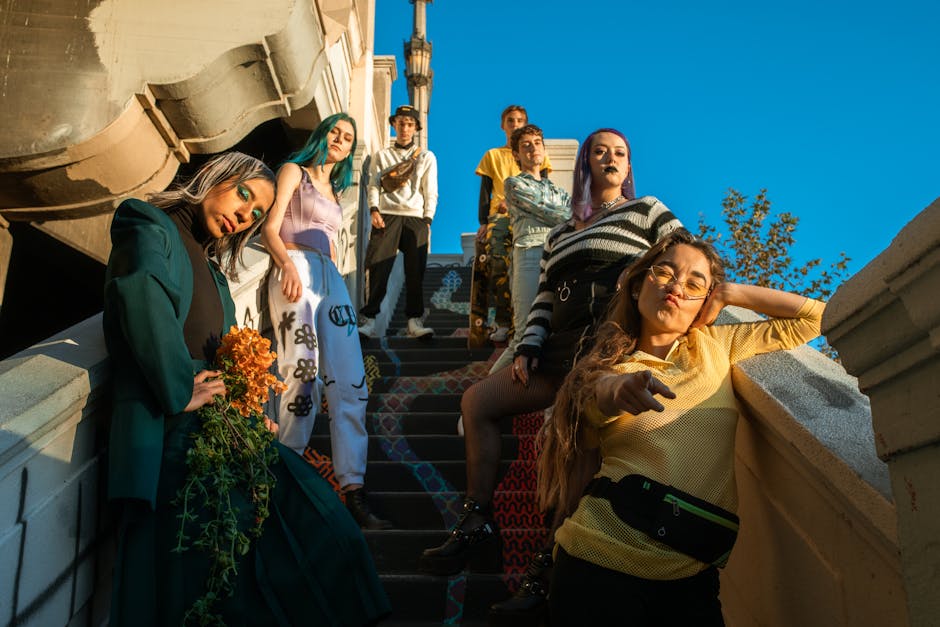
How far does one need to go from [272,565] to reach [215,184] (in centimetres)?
122

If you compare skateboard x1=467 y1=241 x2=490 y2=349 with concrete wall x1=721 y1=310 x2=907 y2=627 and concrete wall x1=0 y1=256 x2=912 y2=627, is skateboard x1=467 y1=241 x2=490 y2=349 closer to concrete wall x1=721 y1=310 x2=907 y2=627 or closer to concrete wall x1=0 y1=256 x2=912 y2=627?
concrete wall x1=721 y1=310 x2=907 y2=627

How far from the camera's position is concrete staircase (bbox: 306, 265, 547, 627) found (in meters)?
3.13

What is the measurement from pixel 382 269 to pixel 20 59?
316 cm

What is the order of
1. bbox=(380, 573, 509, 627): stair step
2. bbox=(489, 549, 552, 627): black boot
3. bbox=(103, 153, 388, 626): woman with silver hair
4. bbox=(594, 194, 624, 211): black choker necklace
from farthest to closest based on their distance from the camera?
1. bbox=(594, 194, 624, 211): black choker necklace
2. bbox=(380, 573, 509, 627): stair step
3. bbox=(489, 549, 552, 627): black boot
4. bbox=(103, 153, 388, 626): woman with silver hair

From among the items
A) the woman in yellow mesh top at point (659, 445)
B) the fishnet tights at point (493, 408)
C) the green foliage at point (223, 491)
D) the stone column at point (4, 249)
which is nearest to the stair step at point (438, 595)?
the fishnet tights at point (493, 408)

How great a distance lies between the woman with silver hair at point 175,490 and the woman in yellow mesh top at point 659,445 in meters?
0.64

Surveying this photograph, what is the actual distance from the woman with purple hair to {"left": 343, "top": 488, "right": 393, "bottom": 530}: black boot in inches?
17.1

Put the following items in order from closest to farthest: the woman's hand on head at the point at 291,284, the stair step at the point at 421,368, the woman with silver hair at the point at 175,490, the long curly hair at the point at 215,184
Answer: the woman with silver hair at the point at 175,490, the long curly hair at the point at 215,184, the woman's hand on head at the point at 291,284, the stair step at the point at 421,368

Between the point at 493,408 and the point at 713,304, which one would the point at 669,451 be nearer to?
the point at 713,304

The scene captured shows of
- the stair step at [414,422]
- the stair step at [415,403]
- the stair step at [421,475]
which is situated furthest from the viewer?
the stair step at [415,403]

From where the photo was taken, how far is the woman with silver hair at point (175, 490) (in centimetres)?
196

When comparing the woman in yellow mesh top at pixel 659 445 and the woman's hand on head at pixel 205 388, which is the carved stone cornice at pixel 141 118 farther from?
the woman in yellow mesh top at pixel 659 445

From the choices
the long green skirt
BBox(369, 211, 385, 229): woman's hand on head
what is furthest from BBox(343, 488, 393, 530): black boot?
BBox(369, 211, 385, 229): woman's hand on head

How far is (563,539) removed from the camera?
7.06ft
